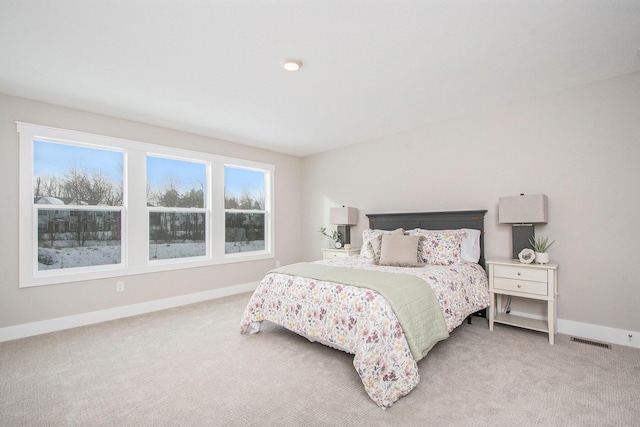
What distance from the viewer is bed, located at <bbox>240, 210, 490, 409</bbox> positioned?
2102 millimetres

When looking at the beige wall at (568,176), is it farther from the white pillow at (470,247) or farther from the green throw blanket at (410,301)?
the green throw blanket at (410,301)

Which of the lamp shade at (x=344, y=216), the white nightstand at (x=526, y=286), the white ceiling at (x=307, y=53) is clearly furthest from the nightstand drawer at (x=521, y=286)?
the lamp shade at (x=344, y=216)

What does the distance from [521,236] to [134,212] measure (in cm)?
472

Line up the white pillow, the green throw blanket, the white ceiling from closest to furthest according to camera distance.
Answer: the white ceiling, the green throw blanket, the white pillow

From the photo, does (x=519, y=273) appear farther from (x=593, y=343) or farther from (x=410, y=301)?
(x=410, y=301)

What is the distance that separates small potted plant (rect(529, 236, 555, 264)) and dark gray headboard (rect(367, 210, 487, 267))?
54 cm

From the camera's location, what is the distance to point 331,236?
17.9ft

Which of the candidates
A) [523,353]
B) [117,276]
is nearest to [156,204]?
[117,276]

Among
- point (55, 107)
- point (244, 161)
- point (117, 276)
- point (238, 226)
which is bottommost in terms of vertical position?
point (117, 276)

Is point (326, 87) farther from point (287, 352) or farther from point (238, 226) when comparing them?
point (238, 226)

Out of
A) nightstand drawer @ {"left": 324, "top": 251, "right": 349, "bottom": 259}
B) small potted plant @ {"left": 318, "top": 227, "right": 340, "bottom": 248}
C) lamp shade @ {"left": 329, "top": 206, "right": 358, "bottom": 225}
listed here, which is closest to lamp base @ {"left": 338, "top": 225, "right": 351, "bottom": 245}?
small potted plant @ {"left": 318, "top": 227, "right": 340, "bottom": 248}

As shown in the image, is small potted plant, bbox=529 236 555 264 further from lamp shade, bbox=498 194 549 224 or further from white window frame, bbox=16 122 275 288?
white window frame, bbox=16 122 275 288

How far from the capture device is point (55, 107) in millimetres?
3432

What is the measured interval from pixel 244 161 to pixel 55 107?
2455 mm
